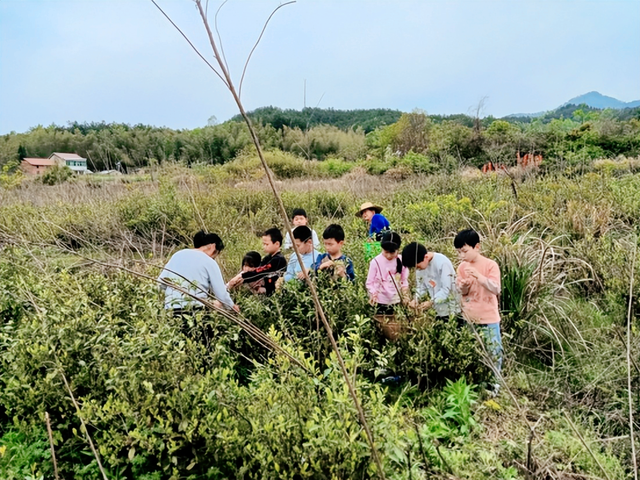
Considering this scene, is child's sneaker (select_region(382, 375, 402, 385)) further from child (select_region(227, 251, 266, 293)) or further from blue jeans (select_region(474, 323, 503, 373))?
child (select_region(227, 251, 266, 293))

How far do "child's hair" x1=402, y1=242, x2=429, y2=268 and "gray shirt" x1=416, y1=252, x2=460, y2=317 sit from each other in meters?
0.14

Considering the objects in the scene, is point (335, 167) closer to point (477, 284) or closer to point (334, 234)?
point (334, 234)

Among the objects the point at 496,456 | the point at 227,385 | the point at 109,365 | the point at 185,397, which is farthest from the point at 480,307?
the point at 109,365

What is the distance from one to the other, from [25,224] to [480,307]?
262 inches

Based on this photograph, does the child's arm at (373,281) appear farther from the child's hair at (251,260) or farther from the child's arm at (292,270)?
the child's hair at (251,260)

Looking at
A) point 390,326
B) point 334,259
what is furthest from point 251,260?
point 390,326

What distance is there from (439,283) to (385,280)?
45 cm

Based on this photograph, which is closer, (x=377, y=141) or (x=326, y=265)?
(x=326, y=265)

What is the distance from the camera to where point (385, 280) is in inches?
151

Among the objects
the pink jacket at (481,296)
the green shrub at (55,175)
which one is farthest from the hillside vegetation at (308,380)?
the green shrub at (55,175)

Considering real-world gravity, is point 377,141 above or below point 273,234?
above

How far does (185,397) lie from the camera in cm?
211

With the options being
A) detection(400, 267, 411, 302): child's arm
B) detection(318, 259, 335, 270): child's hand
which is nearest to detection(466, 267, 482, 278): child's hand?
detection(400, 267, 411, 302): child's arm

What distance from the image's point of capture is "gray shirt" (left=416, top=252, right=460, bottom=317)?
354cm
